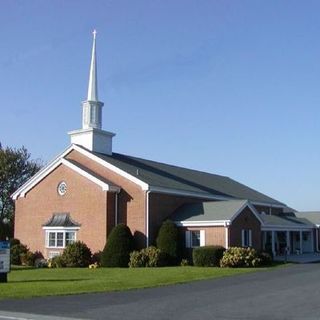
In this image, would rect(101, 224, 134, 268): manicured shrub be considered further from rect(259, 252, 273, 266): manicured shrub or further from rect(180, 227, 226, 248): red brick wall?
rect(259, 252, 273, 266): manicured shrub

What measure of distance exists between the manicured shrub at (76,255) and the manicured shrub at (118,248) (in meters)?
1.63

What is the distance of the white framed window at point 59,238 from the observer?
40125 millimetres

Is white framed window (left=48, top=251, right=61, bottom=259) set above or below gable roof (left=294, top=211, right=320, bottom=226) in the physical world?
below

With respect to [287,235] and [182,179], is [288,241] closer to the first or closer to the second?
[287,235]

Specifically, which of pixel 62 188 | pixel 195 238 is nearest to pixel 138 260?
pixel 195 238

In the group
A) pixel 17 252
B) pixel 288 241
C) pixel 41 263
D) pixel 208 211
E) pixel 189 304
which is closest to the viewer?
pixel 189 304

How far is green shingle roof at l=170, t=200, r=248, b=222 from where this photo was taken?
37625 mm

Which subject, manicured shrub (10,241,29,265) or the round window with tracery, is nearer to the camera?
manicured shrub (10,241,29,265)

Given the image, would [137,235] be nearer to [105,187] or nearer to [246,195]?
[105,187]

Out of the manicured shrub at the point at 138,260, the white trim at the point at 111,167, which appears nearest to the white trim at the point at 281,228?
the white trim at the point at 111,167

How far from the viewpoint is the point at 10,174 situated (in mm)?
67125

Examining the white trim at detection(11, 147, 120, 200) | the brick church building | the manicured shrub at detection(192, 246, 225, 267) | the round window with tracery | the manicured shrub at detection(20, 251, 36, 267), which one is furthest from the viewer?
the round window with tracery

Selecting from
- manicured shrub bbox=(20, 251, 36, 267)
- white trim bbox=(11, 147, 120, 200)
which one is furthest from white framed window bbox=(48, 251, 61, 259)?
white trim bbox=(11, 147, 120, 200)

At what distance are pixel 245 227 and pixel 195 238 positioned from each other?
3521mm
